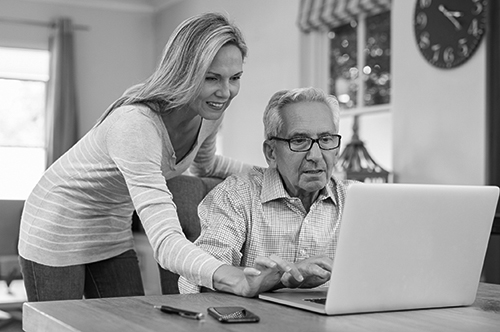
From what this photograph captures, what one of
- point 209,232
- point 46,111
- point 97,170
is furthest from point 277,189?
point 46,111

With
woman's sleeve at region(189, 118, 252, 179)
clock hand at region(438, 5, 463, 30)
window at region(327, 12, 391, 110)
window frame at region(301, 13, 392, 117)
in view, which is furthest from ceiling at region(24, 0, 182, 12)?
woman's sleeve at region(189, 118, 252, 179)

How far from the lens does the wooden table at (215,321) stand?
1.17 m

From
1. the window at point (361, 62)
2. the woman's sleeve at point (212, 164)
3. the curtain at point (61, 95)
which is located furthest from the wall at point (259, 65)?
the woman's sleeve at point (212, 164)

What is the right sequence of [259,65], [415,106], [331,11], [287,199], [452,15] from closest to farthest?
[287,199] → [452,15] → [415,106] → [331,11] → [259,65]

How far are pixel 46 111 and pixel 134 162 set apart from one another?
20.5ft

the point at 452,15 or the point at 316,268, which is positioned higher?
the point at 452,15

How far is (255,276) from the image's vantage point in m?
1.43

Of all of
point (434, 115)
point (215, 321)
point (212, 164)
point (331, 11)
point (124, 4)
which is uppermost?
point (124, 4)

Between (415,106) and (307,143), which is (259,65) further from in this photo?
(307,143)

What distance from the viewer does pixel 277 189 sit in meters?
1.87

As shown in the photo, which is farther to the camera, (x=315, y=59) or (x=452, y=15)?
(x=315, y=59)

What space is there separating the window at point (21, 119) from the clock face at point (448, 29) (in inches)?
176

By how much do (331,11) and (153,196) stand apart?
394 centimetres

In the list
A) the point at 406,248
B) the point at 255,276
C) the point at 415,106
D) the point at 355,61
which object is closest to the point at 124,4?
the point at 355,61
